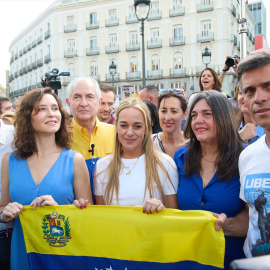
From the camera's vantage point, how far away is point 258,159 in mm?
1819

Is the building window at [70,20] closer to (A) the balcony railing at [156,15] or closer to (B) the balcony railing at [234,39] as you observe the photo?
(A) the balcony railing at [156,15]

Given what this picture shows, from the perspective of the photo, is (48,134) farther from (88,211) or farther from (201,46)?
(201,46)

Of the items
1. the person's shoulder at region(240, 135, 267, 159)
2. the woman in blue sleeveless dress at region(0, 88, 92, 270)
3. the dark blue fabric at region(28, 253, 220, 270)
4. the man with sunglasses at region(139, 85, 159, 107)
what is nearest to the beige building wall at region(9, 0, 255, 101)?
the man with sunglasses at region(139, 85, 159, 107)

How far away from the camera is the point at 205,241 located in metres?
1.98

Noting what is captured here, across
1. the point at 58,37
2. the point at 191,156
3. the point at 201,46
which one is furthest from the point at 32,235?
the point at 58,37

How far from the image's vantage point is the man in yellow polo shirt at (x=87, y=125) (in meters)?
3.02

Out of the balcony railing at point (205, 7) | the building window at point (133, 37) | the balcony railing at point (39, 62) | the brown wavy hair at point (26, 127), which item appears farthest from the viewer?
the balcony railing at point (39, 62)

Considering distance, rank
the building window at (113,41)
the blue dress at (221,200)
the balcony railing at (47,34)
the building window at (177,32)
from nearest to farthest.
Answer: the blue dress at (221,200)
the building window at (177,32)
the building window at (113,41)
the balcony railing at (47,34)

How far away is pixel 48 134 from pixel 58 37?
4078cm

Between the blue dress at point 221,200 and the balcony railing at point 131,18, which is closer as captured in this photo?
the blue dress at point 221,200

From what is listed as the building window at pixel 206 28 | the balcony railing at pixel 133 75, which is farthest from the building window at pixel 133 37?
the building window at pixel 206 28

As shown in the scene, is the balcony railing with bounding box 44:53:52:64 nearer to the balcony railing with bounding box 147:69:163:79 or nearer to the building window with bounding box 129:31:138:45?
the building window with bounding box 129:31:138:45

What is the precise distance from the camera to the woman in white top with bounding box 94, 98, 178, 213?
232 cm

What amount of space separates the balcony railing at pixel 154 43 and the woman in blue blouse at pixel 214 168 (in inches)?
1384
